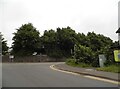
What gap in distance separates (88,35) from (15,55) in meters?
21.9

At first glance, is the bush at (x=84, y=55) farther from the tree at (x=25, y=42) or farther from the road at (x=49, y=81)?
the tree at (x=25, y=42)

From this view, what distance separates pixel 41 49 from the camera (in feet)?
267

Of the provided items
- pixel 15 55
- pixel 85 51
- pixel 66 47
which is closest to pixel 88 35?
pixel 66 47

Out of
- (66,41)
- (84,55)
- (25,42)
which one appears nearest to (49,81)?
(84,55)

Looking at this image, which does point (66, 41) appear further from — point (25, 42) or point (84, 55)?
point (84, 55)

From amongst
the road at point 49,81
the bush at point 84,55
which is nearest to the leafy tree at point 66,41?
the bush at point 84,55

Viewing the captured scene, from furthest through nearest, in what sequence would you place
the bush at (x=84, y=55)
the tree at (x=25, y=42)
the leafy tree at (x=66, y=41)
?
the leafy tree at (x=66, y=41) < the tree at (x=25, y=42) < the bush at (x=84, y=55)

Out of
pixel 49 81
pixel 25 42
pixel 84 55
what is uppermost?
pixel 25 42

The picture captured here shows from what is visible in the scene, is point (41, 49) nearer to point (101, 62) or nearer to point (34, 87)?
point (101, 62)

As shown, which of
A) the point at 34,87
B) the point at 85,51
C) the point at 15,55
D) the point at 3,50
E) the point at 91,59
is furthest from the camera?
the point at 3,50

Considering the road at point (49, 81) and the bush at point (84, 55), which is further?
the bush at point (84, 55)

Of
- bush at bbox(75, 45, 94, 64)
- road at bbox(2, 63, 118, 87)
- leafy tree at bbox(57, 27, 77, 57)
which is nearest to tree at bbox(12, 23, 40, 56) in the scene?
leafy tree at bbox(57, 27, 77, 57)

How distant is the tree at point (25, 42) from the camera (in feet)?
257

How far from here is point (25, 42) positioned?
78688 millimetres
